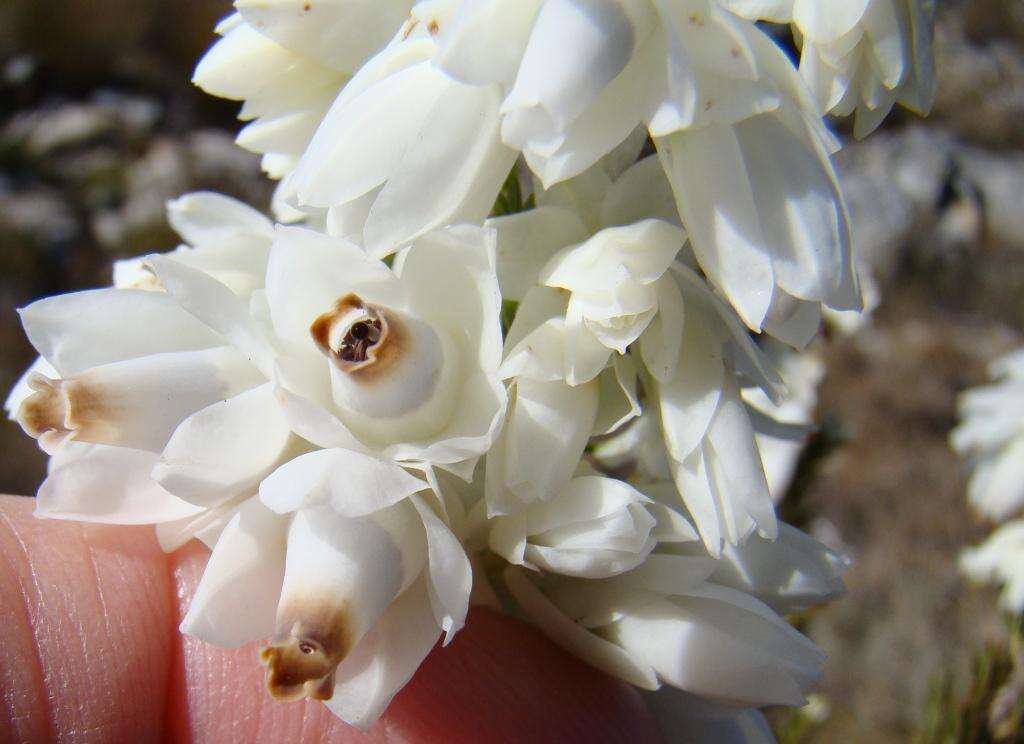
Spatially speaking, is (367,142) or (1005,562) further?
(1005,562)

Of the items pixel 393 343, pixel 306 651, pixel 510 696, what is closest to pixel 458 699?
pixel 510 696

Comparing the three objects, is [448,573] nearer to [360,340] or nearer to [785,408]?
[360,340]

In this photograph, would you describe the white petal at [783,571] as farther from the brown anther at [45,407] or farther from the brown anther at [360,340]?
the brown anther at [45,407]

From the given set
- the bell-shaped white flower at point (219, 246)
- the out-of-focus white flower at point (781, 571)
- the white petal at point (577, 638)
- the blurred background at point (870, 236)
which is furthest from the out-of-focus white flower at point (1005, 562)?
the blurred background at point (870, 236)

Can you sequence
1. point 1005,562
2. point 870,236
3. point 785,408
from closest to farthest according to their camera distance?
1. point 785,408
2. point 1005,562
3. point 870,236

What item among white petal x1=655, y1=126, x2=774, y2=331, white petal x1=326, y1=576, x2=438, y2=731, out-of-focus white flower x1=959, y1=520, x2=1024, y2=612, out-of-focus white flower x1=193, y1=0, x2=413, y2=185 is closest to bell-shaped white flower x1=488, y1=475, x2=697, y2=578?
white petal x1=326, y1=576, x2=438, y2=731

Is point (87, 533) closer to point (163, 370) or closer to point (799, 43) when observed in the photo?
point (163, 370)

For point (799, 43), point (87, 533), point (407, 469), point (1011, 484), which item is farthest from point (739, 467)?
point (1011, 484)
